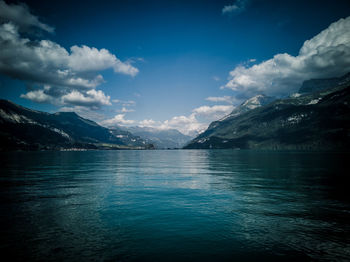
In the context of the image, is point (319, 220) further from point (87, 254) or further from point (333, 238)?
point (87, 254)

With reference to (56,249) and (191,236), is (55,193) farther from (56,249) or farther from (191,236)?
(191,236)

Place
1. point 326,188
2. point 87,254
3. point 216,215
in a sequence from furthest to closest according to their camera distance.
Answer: point 326,188 → point 216,215 → point 87,254

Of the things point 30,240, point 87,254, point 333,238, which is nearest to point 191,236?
point 87,254

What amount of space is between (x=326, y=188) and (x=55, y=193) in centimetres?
5600

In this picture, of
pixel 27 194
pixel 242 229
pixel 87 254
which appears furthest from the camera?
pixel 27 194

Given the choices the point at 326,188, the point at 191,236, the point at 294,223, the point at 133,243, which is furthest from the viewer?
the point at 326,188

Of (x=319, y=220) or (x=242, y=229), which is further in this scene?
(x=319, y=220)

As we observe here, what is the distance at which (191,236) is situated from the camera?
65.2 ft

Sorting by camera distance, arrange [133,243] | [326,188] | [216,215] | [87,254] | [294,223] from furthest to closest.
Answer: [326,188]
[216,215]
[294,223]
[133,243]
[87,254]

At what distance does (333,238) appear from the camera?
1898 cm

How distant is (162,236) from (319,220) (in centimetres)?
1926

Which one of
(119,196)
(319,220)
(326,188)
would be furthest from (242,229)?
A: (326,188)

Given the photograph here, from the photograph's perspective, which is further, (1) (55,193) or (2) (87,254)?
(1) (55,193)

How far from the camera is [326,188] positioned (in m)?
42.9
